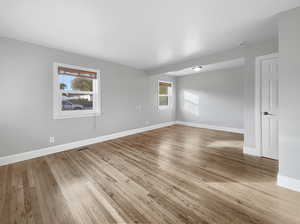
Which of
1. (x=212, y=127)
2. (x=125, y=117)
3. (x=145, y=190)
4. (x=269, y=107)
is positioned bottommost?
(x=145, y=190)

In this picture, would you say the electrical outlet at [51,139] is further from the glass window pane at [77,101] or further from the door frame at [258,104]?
the door frame at [258,104]

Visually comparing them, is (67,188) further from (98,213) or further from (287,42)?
(287,42)

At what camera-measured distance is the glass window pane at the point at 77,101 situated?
10.7 ft

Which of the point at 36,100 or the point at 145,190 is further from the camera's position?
the point at 36,100

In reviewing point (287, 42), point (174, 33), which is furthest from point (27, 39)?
point (287, 42)

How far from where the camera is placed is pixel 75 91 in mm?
3400

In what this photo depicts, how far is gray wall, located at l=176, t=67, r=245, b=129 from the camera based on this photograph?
4.84 meters

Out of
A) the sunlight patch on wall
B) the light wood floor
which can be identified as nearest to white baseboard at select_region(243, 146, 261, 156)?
the light wood floor

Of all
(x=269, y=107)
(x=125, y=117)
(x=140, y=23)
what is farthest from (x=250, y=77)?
(x=125, y=117)

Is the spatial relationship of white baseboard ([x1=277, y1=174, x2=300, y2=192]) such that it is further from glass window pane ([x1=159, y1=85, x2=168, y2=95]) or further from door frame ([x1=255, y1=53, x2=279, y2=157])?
glass window pane ([x1=159, y1=85, x2=168, y2=95])

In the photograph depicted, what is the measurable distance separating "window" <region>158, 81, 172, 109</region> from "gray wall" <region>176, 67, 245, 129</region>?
0.57 m

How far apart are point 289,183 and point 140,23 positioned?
10.3 ft

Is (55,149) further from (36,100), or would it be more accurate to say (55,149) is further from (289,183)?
(289,183)

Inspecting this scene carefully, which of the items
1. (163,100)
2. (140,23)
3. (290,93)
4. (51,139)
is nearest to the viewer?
(290,93)
